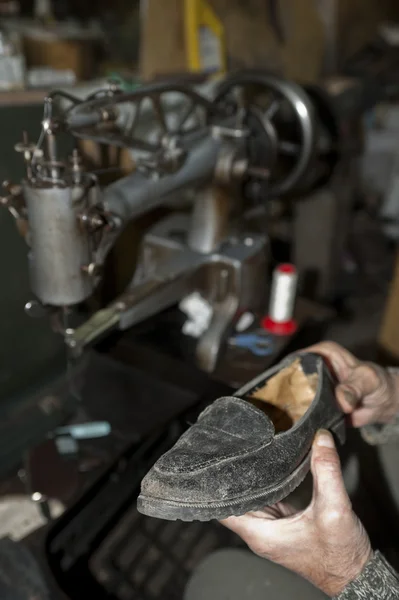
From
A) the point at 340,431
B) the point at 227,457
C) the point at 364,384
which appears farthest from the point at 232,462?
the point at 364,384

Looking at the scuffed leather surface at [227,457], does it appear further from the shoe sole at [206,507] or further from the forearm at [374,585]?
the forearm at [374,585]

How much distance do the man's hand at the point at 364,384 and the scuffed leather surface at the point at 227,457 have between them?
194mm

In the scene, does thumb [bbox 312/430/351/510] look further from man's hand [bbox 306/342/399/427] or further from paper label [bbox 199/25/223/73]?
paper label [bbox 199/25/223/73]

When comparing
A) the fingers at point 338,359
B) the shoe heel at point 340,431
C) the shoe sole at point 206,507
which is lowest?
the shoe heel at point 340,431

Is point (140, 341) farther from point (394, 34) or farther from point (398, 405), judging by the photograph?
point (394, 34)

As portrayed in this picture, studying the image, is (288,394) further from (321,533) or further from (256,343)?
(256,343)

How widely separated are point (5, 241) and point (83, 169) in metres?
0.47

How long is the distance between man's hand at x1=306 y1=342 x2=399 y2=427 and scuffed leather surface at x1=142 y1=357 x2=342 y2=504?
0.64ft

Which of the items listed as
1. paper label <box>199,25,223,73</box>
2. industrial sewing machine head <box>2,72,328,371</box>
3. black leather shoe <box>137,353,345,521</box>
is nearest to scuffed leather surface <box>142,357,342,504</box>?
black leather shoe <box>137,353,345,521</box>

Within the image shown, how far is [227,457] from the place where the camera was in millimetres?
542

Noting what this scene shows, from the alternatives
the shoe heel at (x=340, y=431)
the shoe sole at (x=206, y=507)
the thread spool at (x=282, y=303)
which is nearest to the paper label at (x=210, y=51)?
the thread spool at (x=282, y=303)

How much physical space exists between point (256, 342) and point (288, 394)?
29cm

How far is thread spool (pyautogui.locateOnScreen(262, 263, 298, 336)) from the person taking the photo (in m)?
1.03

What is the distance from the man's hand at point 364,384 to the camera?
2.70 ft
